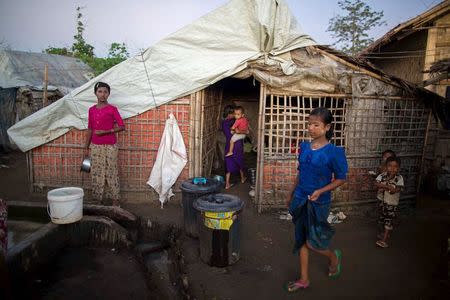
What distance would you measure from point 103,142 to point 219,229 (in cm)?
261

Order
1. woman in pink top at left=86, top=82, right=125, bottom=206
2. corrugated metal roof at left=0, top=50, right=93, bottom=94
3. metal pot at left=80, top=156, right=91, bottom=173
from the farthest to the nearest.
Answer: corrugated metal roof at left=0, top=50, right=93, bottom=94 → metal pot at left=80, top=156, right=91, bottom=173 → woman in pink top at left=86, top=82, right=125, bottom=206

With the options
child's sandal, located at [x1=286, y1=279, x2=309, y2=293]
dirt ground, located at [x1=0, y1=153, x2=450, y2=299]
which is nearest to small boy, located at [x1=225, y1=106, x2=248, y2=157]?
dirt ground, located at [x1=0, y1=153, x2=450, y2=299]

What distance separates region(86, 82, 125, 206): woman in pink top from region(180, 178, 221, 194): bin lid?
1.51 metres

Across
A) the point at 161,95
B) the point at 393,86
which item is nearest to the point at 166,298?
the point at 161,95

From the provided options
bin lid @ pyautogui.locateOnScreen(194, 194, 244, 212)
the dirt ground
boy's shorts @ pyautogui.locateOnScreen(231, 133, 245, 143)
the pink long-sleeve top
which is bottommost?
the dirt ground

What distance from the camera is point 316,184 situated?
2906mm

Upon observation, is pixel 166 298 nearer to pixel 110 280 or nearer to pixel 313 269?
pixel 110 280

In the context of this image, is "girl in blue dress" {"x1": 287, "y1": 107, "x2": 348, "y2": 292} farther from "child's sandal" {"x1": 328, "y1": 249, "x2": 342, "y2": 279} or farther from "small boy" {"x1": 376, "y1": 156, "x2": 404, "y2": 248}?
"small boy" {"x1": 376, "y1": 156, "x2": 404, "y2": 248}

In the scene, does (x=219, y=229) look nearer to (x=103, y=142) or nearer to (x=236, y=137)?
(x=103, y=142)

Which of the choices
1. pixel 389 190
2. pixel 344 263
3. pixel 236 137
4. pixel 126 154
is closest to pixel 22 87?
pixel 126 154

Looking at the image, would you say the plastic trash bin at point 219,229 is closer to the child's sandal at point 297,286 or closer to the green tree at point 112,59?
the child's sandal at point 297,286

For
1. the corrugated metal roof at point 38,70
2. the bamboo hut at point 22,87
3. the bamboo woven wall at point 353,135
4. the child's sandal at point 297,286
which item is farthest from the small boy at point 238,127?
the corrugated metal roof at point 38,70

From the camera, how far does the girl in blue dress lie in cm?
280

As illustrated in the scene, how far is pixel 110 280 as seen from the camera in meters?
3.69
